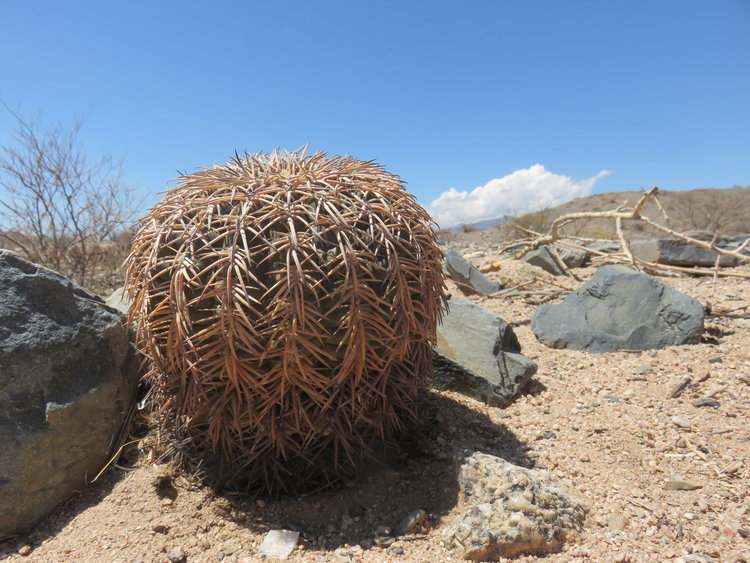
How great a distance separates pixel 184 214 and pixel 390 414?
57.4 inches

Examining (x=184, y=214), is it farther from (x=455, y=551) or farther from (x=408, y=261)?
(x=455, y=551)

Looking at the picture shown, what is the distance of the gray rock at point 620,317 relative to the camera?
14.8 ft

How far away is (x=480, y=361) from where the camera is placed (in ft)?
12.8

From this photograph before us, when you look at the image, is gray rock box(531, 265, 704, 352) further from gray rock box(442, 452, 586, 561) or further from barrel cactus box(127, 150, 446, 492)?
barrel cactus box(127, 150, 446, 492)

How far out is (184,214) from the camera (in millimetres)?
2449

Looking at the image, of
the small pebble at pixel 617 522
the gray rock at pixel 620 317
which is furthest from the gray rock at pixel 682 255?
the small pebble at pixel 617 522

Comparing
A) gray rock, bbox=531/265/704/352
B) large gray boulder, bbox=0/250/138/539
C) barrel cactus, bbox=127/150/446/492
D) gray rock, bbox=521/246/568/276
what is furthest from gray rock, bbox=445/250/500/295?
large gray boulder, bbox=0/250/138/539

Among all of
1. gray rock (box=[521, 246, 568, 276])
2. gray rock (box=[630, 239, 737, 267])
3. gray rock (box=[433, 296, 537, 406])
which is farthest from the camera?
gray rock (box=[521, 246, 568, 276])

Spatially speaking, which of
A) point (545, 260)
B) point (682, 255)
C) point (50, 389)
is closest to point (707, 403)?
point (50, 389)

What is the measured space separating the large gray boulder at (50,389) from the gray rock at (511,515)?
206 cm

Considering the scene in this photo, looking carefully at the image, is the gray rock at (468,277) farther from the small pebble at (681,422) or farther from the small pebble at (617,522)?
the small pebble at (617,522)

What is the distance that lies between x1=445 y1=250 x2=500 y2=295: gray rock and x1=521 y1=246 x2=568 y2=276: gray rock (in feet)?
4.66

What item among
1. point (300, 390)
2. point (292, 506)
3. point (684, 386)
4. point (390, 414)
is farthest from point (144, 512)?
point (684, 386)

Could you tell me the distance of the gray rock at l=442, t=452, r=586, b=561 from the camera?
7.09ft
